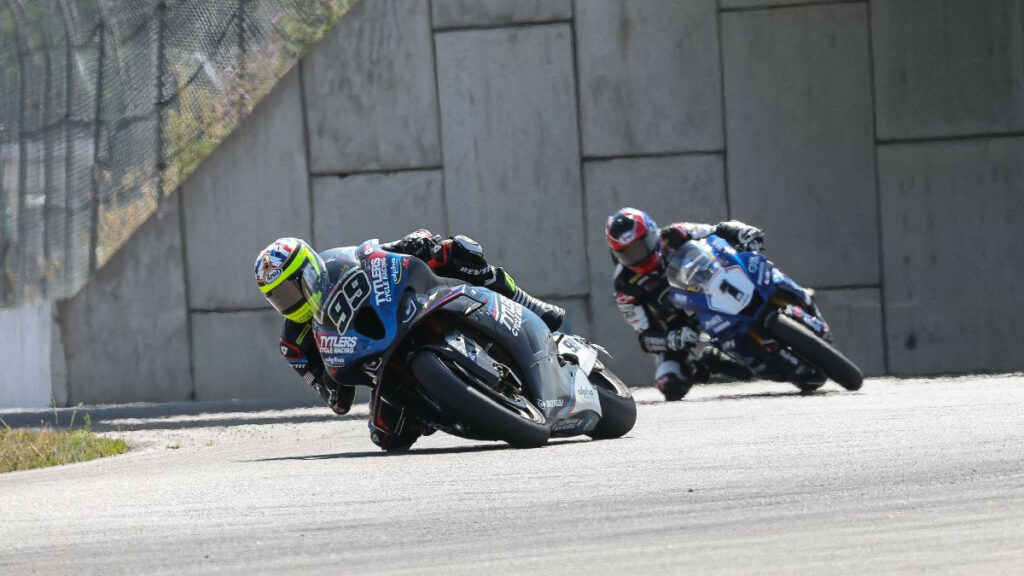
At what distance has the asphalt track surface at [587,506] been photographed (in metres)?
5.08

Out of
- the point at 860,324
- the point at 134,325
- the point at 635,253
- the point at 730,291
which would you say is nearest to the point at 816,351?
the point at 730,291

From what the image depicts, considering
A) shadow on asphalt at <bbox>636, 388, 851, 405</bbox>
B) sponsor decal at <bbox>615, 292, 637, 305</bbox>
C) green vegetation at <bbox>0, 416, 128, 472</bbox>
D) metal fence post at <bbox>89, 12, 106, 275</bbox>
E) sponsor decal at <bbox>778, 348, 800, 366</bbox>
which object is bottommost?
shadow on asphalt at <bbox>636, 388, 851, 405</bbox>

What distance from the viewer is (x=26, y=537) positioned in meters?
6.15

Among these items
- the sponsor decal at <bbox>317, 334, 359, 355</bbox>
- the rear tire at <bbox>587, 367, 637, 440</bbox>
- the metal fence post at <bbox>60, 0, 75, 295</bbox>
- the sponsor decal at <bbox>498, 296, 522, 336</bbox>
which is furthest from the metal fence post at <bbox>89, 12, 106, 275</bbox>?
the sponsor decal at <bbox>498, 296, 522, 336</bbox>

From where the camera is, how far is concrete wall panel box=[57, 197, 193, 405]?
1731 centimetres

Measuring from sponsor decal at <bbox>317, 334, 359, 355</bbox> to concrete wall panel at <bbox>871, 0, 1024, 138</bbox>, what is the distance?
32.3 feet

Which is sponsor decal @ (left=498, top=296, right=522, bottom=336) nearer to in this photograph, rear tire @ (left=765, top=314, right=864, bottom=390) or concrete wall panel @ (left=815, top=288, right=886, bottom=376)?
rear tire @ (left=765, top=314, right=864, bottom=390)

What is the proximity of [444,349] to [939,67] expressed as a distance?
10396 mm

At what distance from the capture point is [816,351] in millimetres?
12375

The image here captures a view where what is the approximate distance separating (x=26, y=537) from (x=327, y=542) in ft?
4.39

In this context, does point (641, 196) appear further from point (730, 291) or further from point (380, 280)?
point (380, 280)

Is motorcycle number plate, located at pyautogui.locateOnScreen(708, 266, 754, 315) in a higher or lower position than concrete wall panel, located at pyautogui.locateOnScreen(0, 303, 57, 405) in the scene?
higher

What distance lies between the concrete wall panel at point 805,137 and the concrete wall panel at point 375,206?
10.7 feet

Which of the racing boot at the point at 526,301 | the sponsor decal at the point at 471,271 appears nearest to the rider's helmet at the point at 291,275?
the sponsor decal at the point at 471,271
